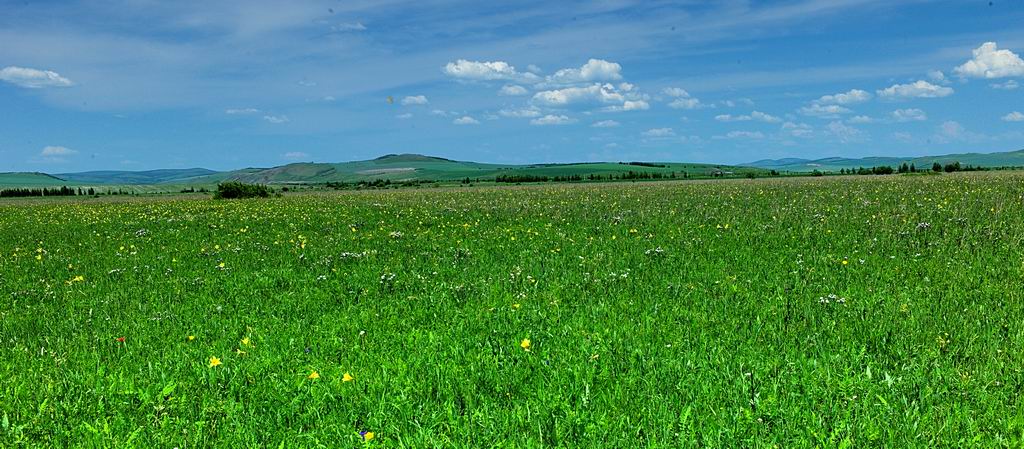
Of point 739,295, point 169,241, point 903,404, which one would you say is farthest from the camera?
point 169,241

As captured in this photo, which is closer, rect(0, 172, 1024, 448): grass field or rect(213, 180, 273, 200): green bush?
rect(0, 172, 1024, 448): grass field

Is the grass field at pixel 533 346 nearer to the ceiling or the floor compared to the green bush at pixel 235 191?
nearer to the floor

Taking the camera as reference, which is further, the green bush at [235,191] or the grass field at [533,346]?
the green bush at [235,191]

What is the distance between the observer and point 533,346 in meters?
5.85

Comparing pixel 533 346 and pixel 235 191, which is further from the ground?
pixel 235 191

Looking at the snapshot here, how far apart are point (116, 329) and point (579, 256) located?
6803 millimetres

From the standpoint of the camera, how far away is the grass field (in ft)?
13.8

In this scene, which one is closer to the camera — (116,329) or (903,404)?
(903,404)

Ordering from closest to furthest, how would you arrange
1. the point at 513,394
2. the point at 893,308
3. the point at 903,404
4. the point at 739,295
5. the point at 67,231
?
the point at 903,404 → the point at 513,394 → the point at 893,308 → the point at 739,295 → the point at 67,231

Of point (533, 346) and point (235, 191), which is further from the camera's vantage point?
point (235, 191)

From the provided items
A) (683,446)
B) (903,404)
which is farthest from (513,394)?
(903,404)

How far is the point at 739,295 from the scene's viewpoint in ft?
24.5

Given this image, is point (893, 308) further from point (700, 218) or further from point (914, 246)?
point (700, 218)

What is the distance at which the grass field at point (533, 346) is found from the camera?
4215 millimetres
